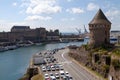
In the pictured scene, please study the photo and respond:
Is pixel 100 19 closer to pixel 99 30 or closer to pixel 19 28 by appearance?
pixel 99 30

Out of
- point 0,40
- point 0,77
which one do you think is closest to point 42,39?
point 0,40

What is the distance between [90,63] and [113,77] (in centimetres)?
1046

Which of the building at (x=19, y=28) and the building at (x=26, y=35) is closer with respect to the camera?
the building at (x=26, y=35)

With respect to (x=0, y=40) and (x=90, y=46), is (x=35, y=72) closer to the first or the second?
(x=90, y=46)

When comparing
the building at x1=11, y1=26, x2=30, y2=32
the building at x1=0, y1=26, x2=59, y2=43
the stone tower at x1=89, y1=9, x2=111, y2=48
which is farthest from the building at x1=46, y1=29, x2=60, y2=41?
the stone tower at x1=89, y1=9, x2=111, y2=48

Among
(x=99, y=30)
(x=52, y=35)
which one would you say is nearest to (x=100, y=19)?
(x=99, y=30)

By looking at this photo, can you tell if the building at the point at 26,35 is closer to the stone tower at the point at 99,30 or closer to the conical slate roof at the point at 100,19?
the stone tower at the point at 99,30

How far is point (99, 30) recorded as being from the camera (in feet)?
145

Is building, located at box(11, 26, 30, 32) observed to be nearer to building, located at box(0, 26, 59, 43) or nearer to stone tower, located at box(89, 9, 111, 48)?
building, located at box(0, 26, 59, 43)

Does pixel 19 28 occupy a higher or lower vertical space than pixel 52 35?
higher

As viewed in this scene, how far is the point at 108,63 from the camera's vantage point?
35438 mm

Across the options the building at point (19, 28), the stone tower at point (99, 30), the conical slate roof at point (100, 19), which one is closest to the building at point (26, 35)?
the building at point (19, 28)

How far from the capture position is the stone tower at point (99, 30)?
4375 centimetres

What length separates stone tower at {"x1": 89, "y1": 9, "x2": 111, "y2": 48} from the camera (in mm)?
43750
